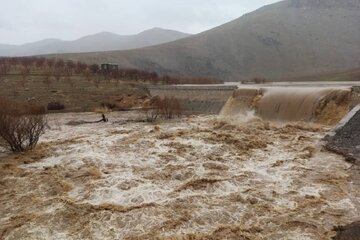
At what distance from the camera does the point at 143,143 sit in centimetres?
1762

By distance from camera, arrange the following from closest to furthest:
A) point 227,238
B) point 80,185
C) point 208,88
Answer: point 227,238 < point 80,185 < point 208,88

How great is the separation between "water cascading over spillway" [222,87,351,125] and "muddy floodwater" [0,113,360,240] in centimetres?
253

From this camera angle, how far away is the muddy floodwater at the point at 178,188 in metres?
9.18

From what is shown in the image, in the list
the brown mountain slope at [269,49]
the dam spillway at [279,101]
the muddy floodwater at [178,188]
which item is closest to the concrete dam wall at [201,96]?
the dam spillway at [279,101]

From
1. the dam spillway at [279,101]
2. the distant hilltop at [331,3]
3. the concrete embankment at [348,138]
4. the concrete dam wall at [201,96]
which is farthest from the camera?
the distant hilltop at [331,3]

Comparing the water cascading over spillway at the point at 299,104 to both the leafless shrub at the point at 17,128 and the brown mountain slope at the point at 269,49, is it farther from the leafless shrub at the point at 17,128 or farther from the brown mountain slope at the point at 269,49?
the brown mountain slope at the point at 269,49

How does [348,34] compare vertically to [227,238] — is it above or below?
above

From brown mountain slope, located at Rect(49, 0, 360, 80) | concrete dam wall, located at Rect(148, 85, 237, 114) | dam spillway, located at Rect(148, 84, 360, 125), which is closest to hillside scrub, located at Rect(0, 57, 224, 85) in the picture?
concrete dam wall, located at Rect(148, 85, 237, 114)

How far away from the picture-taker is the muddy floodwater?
9.18 meters

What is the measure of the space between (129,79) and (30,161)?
2837cm

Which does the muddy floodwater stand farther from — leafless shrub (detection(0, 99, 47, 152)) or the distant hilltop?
the distant hilltop

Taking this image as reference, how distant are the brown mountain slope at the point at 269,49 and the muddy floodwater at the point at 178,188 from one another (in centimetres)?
5711

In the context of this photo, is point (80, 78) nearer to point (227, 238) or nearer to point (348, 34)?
point (227, 238)

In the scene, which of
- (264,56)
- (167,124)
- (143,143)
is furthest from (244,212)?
(264,56)
